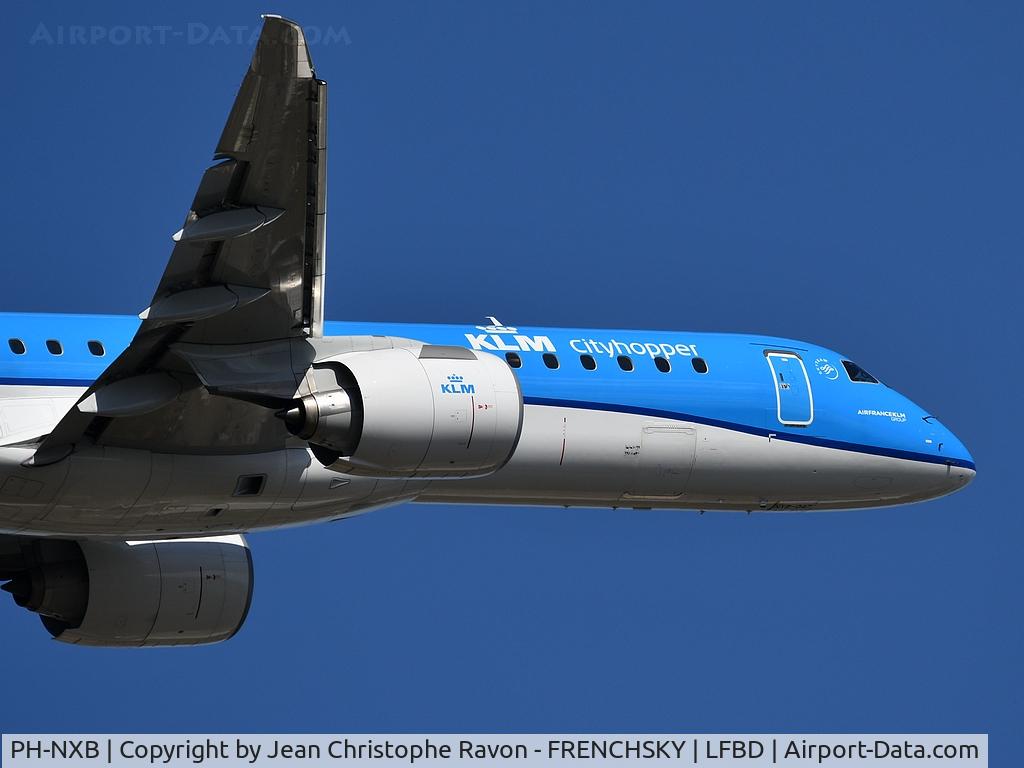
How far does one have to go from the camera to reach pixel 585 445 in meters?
23.0

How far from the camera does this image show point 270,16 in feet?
51.3

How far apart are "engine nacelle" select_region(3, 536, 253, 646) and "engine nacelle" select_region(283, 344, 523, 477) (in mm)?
6475

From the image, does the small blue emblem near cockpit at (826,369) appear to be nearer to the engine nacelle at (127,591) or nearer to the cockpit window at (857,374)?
the cockpit window at (857,374)

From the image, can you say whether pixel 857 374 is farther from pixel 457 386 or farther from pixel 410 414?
pixel 410 414

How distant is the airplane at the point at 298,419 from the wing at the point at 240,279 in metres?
0.02

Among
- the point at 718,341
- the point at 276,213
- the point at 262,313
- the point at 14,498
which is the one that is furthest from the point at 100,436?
the point at 718,341

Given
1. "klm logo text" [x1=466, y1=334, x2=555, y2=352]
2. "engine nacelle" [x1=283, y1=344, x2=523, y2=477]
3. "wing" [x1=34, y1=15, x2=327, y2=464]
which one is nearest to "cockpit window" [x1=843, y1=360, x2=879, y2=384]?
"klm logo text" [x1=466, y1=334, x2=555, y2=352]

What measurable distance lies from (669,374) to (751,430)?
1.40 meters

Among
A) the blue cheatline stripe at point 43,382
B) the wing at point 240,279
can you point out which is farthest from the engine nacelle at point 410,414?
the blue cheatline stripe at point 43,382

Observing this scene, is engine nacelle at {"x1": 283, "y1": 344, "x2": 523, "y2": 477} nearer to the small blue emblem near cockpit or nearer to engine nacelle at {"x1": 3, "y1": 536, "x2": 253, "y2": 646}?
engine nacelle at {"x1": 3, "y1": 536, "x2": 253, "y2": 646}

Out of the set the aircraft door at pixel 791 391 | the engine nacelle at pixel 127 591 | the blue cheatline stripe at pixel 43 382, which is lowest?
the engine nacelle at pixel 127 591

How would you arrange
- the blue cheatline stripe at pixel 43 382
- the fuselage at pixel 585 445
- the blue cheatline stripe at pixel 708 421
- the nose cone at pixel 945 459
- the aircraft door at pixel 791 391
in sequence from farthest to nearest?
the nose cone at pixel 945 459
the aircraft door at pixel 791 391
the blue cheatline stripe at pixel 708 421
the blue cheatline stripe at pixel 43 382
the fuselage at pixel 585 445

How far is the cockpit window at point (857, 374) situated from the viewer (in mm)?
26141

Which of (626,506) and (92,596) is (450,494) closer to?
(626,506)
